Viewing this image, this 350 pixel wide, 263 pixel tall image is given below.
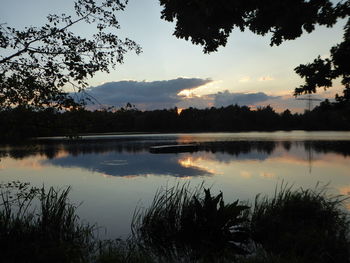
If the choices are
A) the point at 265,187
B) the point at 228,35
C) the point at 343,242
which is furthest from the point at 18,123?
the point at 265,187

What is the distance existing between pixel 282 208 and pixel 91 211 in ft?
32.2

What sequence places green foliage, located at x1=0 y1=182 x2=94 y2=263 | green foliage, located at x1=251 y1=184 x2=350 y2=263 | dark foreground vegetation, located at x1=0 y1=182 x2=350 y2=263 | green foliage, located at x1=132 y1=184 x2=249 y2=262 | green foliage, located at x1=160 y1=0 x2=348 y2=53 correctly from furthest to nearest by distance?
green foliage, located at x1=132 y1=184 x2=249 y2=262 → green foliage, located at x1=251 y1=184 x2=350 y2=263 → dark foreground vegetation, located at x1=0 y1=182 x2=350 y2=263 → green foliage, located at x1=0 y1=182 x2=94 y2=263 → green foliage, located at x1=160 y1=0 x2=348 y2=53

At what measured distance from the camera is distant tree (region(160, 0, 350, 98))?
693cm

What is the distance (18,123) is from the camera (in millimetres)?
7320

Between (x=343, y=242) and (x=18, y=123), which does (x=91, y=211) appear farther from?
(x=343, y=242)

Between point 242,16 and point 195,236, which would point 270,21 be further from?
point 195,236

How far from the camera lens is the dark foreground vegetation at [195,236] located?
→ 26.9ft

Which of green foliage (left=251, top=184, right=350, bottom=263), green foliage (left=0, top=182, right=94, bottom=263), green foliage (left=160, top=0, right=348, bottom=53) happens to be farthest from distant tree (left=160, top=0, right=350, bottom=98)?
green foliage (left=0, top=182, right=94, bottom=263)

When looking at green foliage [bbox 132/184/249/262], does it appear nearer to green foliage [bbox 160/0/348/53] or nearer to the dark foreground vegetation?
the dark foreground vegetation

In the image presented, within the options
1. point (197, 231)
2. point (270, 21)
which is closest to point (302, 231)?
point (197, 231)

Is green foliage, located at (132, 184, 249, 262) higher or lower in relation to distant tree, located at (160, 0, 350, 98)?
lower

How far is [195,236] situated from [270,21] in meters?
7.31

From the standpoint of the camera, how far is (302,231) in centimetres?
972

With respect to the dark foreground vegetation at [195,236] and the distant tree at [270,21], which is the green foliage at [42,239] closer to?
the dark foreground vegetation at [195,236]
